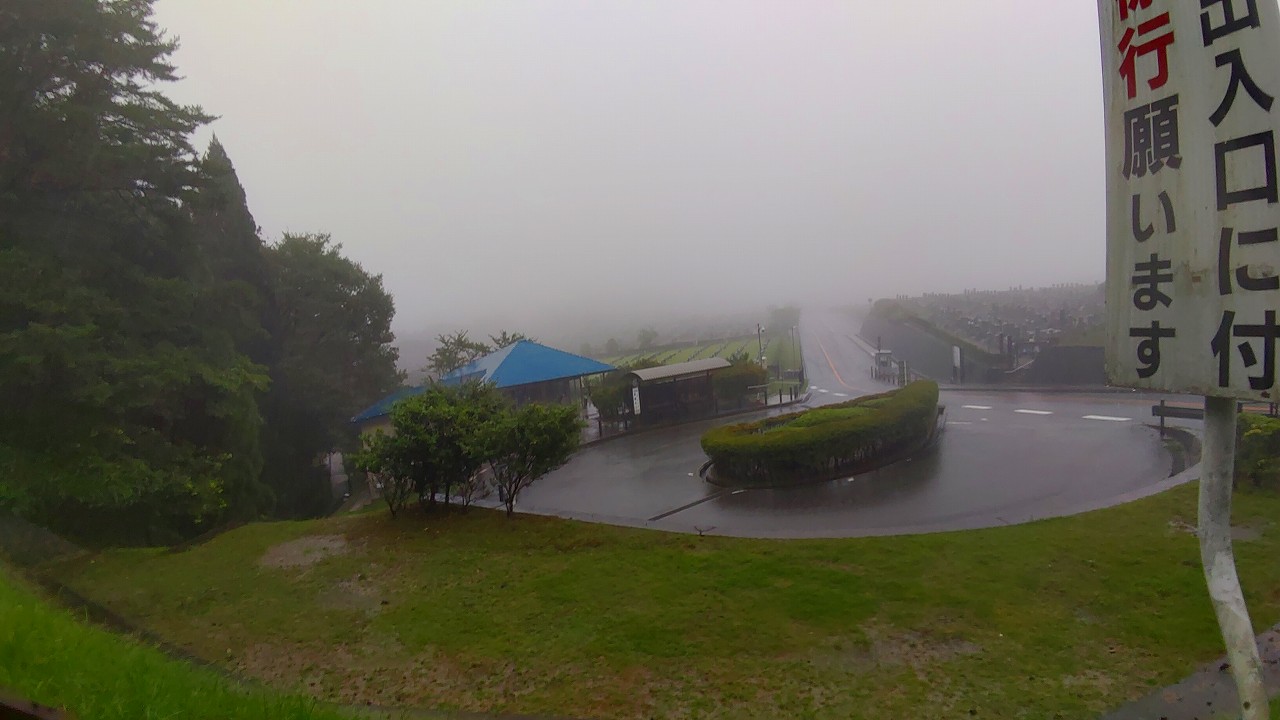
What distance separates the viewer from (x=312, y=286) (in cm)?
1852

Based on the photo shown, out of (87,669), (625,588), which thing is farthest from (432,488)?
(87,669)

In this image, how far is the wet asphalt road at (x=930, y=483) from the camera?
921 cm

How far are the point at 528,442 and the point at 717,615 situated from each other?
164 inches

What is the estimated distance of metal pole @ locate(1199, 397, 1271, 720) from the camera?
254 centimetres

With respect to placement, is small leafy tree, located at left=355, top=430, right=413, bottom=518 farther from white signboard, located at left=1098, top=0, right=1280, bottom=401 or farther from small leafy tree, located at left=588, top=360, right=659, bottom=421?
small leafy tree, located at left=588, top=360, right=659, bottom=421

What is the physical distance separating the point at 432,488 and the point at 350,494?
10.3m

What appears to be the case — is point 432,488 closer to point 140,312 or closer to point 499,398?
point 499,398

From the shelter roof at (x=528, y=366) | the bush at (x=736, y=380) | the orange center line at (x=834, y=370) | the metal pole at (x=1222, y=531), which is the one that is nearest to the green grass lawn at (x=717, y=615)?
the metal pole at (x=1222, y=531)

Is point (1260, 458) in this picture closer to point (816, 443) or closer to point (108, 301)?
point (816, 443)

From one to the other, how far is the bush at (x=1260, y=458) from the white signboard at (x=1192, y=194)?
777cm

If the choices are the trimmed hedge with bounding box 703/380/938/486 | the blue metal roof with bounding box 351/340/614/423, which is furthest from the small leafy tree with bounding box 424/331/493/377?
the trimmed hedge with bounding box 703/380/938/486

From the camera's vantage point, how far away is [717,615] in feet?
19.6

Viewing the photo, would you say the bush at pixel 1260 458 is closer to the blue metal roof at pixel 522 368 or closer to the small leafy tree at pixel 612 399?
the small leafy tree at pixel 612 399

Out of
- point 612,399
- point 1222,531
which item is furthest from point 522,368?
point 1222,531
